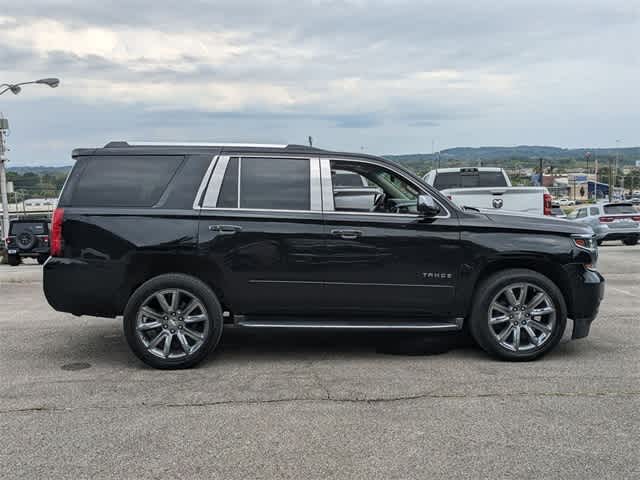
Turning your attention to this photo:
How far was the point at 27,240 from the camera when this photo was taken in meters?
22.4

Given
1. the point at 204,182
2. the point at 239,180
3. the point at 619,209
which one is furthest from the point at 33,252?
the point at 619,209

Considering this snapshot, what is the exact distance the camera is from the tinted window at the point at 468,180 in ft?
49.2

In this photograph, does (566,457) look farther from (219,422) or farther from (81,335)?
(81,335)

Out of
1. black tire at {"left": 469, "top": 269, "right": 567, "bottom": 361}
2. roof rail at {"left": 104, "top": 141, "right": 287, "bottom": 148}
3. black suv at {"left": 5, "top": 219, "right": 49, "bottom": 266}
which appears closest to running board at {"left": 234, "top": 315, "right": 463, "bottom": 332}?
black tire at {"left": 469, "top": 269, "right": 567, "bottom": 361}

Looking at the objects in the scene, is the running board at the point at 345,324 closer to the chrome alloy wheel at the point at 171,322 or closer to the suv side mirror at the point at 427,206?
the chrome alloy wheel at the point at 171,322

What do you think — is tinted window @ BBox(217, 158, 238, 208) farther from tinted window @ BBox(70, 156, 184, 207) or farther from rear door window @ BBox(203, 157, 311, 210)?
tinted window @ BBox(70, 156, 184, 207)

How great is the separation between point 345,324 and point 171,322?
1516mm

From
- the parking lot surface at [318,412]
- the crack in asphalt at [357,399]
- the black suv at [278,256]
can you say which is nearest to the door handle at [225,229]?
the black suv at [278,256]

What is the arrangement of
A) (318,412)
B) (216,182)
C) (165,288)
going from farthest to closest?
(216,182), (165,288), (318,412)

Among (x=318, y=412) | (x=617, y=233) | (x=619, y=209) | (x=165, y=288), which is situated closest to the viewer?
(x=318, y=412)

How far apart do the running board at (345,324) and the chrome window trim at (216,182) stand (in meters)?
1.06

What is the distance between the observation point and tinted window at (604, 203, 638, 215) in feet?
81.2

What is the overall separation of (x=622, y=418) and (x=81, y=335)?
5.41 m

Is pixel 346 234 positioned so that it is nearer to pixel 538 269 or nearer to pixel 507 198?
pixel 538 269
